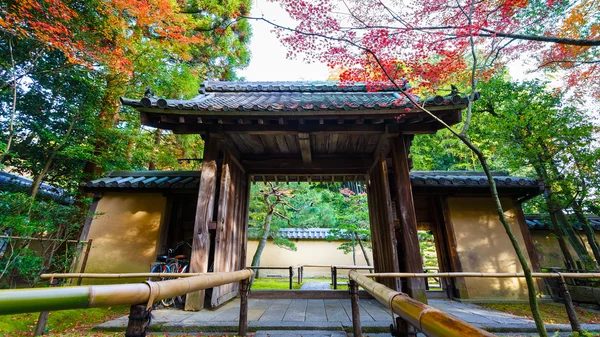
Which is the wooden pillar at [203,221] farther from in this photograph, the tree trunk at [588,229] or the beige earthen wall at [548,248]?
the beige earthen wall at [548,248]

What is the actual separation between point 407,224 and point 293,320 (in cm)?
221

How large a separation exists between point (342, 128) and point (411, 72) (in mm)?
1824

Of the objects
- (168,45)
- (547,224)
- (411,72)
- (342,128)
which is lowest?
(547,224)

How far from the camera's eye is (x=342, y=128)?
168 inches

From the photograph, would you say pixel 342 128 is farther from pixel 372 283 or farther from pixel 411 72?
pixel 372 283

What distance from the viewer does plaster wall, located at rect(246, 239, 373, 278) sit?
14.7m

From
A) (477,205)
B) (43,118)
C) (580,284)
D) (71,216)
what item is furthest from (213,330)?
(580,284)

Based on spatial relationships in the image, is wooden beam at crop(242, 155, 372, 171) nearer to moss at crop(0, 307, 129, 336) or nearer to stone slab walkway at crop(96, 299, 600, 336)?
stone slab walkway at crop(96, 299, 600, 336)

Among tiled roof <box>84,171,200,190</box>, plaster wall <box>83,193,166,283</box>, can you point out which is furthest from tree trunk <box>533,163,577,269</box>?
plaster wall <box>83,193,166,283</box>

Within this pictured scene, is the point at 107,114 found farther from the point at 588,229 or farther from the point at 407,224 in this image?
the point at 588,229

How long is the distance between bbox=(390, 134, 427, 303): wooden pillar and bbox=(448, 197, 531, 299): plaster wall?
3.04m

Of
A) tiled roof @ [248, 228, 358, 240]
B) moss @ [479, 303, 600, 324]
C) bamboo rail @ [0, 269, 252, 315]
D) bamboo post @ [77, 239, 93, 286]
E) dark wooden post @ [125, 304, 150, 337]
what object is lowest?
moss @ [479, 303, 600, 324]

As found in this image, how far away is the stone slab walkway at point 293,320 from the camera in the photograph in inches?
119

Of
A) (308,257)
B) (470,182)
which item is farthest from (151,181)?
(308,257)
